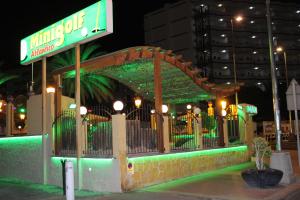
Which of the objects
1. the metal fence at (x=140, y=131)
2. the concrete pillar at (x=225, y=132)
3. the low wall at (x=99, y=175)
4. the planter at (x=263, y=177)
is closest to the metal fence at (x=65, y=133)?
the low wall at (x=99, y=175)

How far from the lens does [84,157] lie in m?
12.5

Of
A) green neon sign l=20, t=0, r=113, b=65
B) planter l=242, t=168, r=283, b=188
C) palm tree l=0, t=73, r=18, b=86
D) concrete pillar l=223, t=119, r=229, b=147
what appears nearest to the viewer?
planter l=242, t=168, r=283, b=188

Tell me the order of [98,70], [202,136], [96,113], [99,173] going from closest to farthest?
[99,173] → [96,113] → [98,70] → [202,136]

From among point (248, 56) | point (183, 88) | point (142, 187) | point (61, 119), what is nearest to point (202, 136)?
point (183, 88)

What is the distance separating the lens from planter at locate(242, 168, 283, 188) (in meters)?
11.4

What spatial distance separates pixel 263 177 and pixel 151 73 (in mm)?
6963

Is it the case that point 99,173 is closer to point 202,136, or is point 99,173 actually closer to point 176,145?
point 176,145

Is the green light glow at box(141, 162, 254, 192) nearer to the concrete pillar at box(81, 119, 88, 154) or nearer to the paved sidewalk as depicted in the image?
the paved sidewalk

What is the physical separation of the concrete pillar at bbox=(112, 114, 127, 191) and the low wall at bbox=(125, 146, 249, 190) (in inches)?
7.6

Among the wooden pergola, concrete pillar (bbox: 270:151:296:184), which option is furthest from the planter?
the wooden pergola

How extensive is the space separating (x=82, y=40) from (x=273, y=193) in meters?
7.19

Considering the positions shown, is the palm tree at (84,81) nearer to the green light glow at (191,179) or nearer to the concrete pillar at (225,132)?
the concrete pillar at (225,132)

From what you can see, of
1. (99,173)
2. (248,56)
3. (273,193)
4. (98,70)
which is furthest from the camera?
(248,56)

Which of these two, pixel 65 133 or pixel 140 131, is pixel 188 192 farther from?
pixel 65 133
